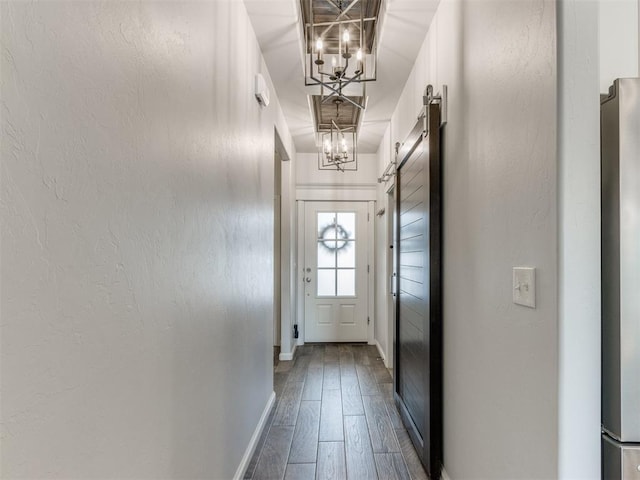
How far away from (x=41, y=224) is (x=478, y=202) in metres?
1.45

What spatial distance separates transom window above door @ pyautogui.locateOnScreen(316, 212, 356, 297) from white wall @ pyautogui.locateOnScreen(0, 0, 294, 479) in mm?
3299

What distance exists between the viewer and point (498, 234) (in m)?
1.34

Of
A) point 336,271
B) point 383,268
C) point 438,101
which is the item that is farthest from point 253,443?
point 336,271

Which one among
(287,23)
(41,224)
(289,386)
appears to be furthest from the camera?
(289,386)

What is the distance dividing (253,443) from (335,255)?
3019mm

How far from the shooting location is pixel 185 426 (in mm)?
1266

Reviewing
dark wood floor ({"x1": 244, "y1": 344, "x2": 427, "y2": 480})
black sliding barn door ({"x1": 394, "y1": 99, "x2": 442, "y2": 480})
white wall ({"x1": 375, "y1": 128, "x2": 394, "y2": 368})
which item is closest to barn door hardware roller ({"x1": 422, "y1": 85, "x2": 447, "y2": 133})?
black sliding barn door ({"x1": 394, "y1": 99, "x2": 442, "y2": 480})

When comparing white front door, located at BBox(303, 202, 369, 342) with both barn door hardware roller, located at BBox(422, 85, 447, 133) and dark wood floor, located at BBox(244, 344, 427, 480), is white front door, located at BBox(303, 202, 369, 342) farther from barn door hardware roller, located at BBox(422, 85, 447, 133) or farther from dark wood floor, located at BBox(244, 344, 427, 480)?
barn door hardware roller, located at BBox(422, 85, 447, 133)

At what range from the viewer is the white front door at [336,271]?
5.01 metres

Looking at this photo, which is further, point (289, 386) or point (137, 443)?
point (289, 386)

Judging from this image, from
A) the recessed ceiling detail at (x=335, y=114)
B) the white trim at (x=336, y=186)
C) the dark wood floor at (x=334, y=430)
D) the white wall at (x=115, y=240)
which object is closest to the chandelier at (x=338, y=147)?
the recessed ceiling detail at (x=335, y=114)

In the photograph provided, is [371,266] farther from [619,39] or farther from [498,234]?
[619,39]

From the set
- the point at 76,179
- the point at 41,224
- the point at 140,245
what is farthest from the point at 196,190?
the point at 41,224

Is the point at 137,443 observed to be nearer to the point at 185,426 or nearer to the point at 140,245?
the point at 185,426
